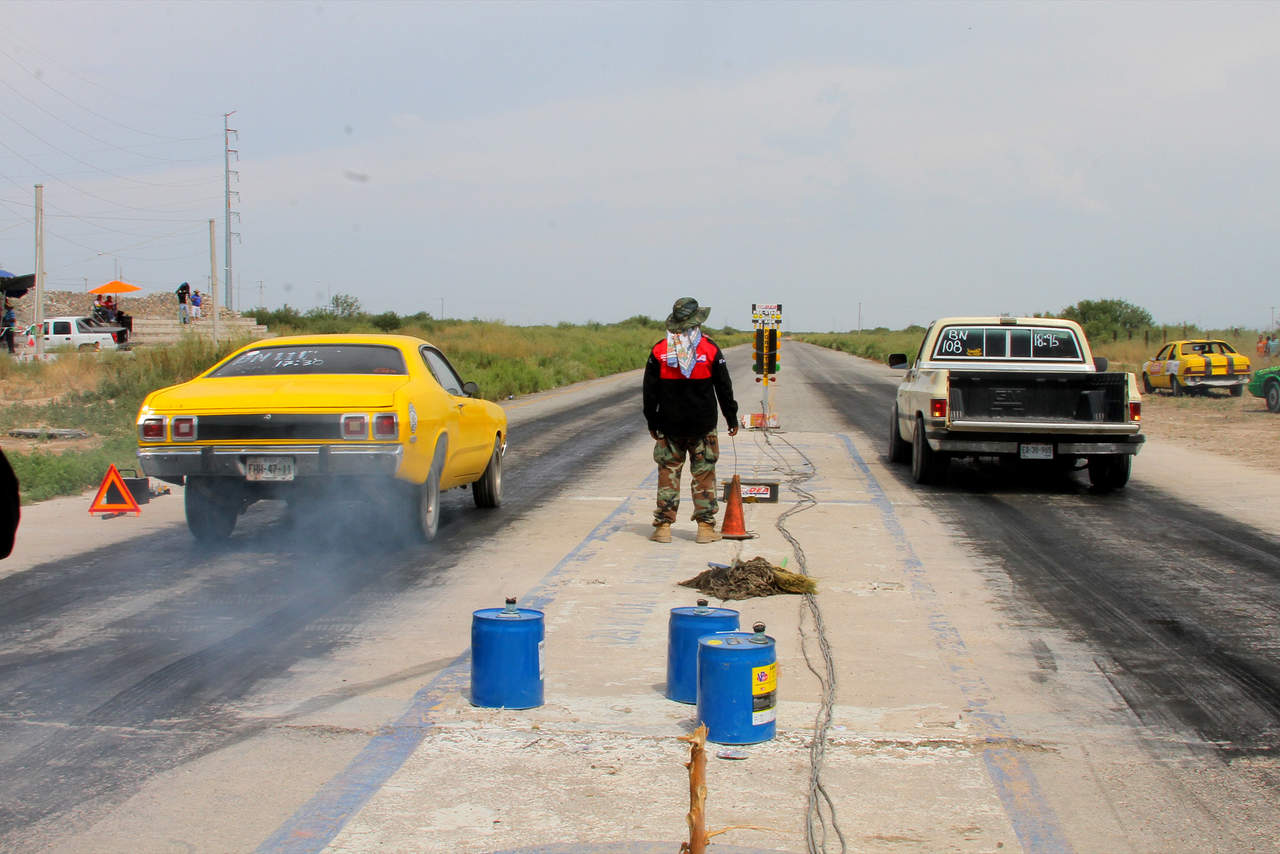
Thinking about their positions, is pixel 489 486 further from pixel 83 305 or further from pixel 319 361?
pixel 83 305

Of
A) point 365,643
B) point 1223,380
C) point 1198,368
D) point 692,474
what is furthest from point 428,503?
point 1223,380

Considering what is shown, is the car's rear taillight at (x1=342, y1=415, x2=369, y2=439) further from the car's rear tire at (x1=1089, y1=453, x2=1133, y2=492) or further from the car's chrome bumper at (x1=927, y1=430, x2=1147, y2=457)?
the car's rear tire at (x1=1089, y1=453, x2=1133, y2=492)

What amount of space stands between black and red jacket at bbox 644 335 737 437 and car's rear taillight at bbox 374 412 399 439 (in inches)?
80.1

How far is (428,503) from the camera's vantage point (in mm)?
9469

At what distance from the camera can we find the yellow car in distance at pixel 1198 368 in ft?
102

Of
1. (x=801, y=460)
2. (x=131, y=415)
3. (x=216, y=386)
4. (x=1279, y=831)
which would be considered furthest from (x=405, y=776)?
(x=131, y=415)

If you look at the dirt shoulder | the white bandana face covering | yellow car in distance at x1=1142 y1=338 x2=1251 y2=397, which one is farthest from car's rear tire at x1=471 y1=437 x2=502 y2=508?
yellow car in distance at x1=1142 y1=338 x2=1251 y2=397

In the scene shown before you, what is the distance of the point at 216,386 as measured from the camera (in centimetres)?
915

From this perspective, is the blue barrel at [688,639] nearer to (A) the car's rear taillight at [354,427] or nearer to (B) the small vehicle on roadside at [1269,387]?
(A) the car's rear taillight at [354,427]

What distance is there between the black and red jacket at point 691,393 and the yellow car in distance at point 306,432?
→ 1.70 meters

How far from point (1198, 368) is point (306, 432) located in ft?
92.6

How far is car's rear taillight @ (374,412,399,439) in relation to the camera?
8539 mm

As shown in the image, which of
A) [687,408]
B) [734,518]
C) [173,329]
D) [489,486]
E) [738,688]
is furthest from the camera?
[173,329]

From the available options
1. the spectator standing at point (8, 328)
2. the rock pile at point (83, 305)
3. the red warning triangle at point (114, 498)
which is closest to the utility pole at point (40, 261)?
the spectator standing at point (8, 328)
